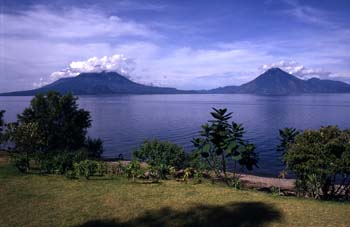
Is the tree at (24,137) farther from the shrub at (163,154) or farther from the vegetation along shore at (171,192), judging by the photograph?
the shrub at (163,154)

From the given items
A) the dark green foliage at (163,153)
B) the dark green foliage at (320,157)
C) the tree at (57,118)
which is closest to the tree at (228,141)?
the dark green foliage at (320,157)

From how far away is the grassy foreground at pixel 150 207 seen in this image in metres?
9.91

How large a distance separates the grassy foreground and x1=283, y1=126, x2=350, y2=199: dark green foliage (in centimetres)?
264

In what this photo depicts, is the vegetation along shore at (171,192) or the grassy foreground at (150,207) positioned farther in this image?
the vegetation along shore at (171,192)

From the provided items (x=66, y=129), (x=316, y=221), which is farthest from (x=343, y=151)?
(x=66, y=129)

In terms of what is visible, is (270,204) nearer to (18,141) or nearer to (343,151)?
(343,151)

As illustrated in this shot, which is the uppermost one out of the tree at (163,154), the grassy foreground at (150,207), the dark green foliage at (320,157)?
the dark green foliage at (320,157)

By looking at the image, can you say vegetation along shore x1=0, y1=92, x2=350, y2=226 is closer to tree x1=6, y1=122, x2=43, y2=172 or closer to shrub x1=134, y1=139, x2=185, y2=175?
tree x1=6, y1=122, x2=43, y2=172

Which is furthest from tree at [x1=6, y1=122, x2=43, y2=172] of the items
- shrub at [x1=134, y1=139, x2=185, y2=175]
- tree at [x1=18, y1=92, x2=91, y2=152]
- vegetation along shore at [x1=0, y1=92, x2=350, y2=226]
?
tree at [x1=18, y1=92, x2=91, y2=152]

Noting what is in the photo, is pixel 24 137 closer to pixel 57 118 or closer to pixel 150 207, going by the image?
pixel 150 207

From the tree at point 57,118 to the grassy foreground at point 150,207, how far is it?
66.9 ft

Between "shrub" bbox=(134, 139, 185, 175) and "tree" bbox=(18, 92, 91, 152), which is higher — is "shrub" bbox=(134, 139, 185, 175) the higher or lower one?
the lower one

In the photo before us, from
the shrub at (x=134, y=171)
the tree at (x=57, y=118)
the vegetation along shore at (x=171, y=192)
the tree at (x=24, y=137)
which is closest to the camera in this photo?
the vegetation along shore at (x=171, y=192)

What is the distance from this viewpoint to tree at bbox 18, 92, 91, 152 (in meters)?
34.3
